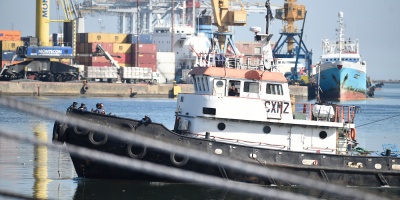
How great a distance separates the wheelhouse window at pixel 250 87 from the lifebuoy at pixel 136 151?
298cm

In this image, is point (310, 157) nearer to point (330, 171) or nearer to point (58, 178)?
point (330, 171)

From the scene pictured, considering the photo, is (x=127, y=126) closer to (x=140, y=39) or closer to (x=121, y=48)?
(x=121, y=48)

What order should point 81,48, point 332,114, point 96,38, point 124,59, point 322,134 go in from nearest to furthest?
1. point 322,134
2. point 332,114
3. point 124,59
4. point 81,48
5. point 96,38

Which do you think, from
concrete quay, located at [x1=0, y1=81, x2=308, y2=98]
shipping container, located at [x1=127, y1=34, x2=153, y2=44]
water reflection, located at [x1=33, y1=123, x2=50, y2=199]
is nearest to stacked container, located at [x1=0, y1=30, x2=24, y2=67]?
concrete quay, located at [x1=0, y1=81, x2=308, y2=98]

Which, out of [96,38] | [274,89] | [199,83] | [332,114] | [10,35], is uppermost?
[10,35]

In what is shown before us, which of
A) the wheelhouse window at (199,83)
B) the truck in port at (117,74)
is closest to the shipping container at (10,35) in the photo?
the truck in port at (117,74)

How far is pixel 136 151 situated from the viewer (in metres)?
18.6

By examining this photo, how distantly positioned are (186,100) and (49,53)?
6208cm

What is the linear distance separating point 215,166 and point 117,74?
224 feet

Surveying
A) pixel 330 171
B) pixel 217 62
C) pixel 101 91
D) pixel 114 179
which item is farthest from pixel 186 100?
pixel 101 91

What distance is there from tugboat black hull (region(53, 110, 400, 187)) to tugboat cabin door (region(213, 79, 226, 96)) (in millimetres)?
1323

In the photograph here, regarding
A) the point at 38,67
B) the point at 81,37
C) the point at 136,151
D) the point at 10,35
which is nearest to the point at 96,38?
the point at 81,37

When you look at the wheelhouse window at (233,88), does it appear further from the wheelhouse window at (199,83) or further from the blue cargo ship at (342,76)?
the blue cargo ship at (342,76)

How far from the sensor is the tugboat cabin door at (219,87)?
19.1 meters
